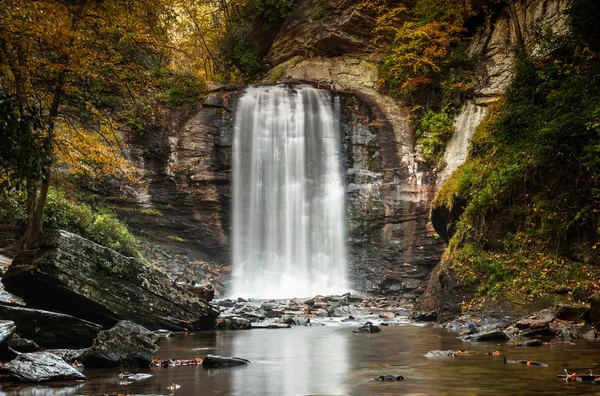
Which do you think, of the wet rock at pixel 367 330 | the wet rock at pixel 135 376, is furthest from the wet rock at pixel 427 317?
the wet rock at pixel 135 376

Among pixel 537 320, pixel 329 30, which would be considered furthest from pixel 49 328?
pixel 329 30

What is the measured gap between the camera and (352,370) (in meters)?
6.08

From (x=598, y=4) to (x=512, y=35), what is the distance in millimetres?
8019

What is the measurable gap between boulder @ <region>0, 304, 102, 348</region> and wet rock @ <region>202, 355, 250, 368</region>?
7.50ft

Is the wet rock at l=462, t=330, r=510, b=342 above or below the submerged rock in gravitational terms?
below

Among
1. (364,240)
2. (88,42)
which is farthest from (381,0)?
(88,42)

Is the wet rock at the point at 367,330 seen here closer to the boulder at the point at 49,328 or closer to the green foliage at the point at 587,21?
the boulder at the point at 49,328

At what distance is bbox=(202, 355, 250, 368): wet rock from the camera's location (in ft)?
20.5

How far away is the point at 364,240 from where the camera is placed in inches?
899

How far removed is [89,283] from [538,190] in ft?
31.7

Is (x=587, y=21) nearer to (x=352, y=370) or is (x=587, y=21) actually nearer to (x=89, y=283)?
(x=352, y=370)

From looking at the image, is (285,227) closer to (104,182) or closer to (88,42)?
(104,182)

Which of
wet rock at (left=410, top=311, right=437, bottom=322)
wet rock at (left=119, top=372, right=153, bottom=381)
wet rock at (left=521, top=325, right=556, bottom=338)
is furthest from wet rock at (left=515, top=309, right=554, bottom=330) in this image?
wet rock at (left=119, top=372, right=153, bottom=381)

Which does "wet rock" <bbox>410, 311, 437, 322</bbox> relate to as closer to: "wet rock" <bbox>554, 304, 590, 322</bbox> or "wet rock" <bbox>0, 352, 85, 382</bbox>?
"wet rock" <bbox>554, 304, 590, 322</bbox>
